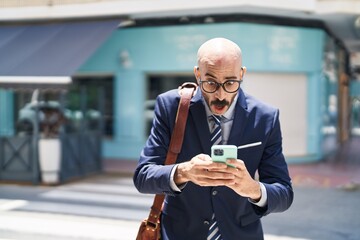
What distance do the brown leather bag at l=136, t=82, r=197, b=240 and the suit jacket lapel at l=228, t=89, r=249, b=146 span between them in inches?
7.5

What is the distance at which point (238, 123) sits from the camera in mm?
1983

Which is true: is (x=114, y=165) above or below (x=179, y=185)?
below

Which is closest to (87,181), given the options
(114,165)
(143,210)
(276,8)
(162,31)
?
(114,165)

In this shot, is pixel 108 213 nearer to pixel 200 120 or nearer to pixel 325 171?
pixel 200 120

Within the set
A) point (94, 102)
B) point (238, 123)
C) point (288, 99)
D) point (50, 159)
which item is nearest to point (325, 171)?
point (288, 99)

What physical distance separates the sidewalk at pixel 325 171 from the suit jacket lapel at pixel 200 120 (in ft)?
27.2

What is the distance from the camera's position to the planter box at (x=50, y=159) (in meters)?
9.62

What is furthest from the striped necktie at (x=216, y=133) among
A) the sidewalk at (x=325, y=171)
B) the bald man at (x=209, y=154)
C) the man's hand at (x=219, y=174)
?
the sidewalk at (x=325, y=171)

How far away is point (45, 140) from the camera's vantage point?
9633mm

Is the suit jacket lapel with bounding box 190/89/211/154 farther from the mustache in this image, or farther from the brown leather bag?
the mustache

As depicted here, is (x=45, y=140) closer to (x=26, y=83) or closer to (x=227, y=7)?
(x=26, y=83)

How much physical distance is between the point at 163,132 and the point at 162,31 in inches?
446

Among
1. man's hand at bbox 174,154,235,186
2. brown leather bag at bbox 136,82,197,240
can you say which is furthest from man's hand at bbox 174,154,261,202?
brown leather bag at bbox 136,82,197,240

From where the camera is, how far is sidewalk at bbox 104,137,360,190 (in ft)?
33.9
